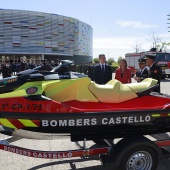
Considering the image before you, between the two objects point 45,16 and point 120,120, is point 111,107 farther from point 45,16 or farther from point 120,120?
point 45,16

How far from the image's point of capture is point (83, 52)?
80.9m

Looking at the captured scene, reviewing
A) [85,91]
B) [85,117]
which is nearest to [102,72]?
[85,91]

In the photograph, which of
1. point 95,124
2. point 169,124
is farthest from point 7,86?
point 169,124

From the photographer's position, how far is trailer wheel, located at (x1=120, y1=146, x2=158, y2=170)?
12.0 ft

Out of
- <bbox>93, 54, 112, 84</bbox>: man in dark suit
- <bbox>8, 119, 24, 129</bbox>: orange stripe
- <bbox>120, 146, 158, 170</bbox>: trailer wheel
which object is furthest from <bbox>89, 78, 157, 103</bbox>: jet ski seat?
<bbox>93, 54, 112, 84</bbox>: man in dark suit

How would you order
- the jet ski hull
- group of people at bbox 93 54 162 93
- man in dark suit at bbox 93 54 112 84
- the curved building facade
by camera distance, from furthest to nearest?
1. the curved building facade
2. man in dark suit at bbox 93 54 112 84
3. group of people at bbox 93 54 162 93
4. the jet ski hull

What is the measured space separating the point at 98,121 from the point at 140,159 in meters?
0.87

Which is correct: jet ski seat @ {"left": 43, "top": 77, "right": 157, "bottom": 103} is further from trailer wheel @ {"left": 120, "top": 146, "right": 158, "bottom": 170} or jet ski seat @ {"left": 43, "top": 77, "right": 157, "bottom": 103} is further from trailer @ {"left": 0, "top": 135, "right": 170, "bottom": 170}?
trailer wheel @ {"left": 120, "top": 146, "right": 158, "bottom": 170}

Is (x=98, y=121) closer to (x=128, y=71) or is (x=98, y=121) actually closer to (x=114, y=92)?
(x=114, y=92)

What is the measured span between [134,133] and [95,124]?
2.32 ft

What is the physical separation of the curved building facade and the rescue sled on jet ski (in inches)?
2424

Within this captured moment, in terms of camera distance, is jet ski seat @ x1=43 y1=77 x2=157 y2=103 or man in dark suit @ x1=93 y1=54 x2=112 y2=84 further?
man in dark suit @ x1=93 y1=54 x2=112 y2=84

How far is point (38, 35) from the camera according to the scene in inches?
2628

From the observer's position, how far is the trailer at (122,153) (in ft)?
11.7
